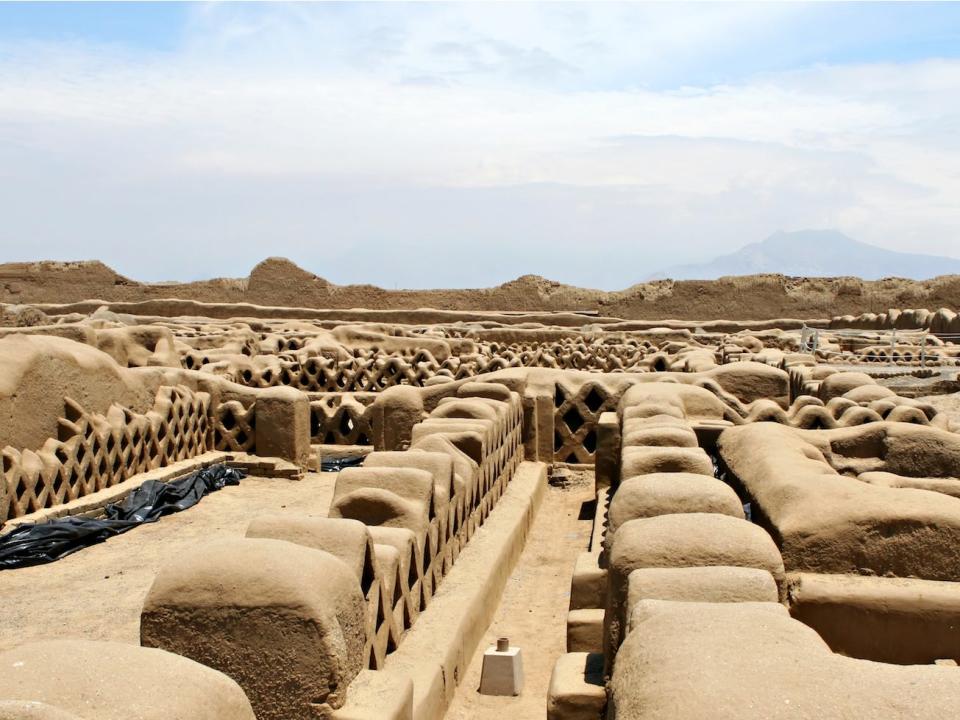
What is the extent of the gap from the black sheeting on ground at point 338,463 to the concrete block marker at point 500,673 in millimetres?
6511

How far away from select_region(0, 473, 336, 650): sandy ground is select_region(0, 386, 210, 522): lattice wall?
2.71 feet

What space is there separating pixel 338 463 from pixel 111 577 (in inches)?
193

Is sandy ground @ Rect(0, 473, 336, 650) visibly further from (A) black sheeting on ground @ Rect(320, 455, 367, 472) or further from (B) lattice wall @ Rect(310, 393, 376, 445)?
(B) lattice wall @ Rect(310, 393, 376, 445)

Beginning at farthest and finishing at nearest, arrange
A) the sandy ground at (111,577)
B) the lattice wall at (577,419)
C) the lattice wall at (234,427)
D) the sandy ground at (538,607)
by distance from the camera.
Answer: the lattice wall at (234,427), the lattice wall at (577,419), the sandy ground at (111,577), the sandy ground at (538,607)

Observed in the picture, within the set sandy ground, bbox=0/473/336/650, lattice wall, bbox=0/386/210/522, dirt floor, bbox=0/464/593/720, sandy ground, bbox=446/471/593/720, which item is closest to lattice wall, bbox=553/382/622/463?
sandy ground, bbox=446/471/593/720

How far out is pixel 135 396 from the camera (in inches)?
416

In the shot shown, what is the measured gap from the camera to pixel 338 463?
12.0 m

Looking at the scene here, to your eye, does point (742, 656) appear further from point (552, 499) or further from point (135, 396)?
point (135, 396)

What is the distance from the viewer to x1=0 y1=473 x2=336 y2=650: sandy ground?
607cm

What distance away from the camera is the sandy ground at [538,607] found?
5371 millimetres

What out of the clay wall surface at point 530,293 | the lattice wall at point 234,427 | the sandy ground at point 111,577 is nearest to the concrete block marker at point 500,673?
the sandy ground at point 111,577

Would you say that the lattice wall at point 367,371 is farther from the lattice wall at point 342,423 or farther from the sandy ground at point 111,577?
the sandy ground at point 111,577

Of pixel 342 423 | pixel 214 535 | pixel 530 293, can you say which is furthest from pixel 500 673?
pixel 530 293

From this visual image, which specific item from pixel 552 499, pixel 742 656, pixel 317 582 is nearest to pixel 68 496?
pixel 552 499
